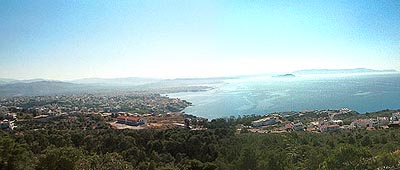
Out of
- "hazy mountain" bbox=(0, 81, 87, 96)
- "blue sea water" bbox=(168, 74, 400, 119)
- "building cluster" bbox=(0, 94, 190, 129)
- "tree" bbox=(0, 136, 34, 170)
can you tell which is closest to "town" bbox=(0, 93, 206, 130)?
"building cluster" bbox=(0, 94, 190, 129)

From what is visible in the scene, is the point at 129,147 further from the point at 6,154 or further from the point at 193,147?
the point at 6,154

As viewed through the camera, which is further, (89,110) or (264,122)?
(89,110)

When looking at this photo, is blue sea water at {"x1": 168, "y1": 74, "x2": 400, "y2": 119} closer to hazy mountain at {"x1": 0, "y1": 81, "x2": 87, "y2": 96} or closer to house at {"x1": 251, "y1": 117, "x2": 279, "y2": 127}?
house at {"x1": 251, "y1": 117, "x2": 279, "y2": 127}

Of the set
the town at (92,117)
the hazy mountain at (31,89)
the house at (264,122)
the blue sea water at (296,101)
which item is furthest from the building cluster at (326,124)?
the hazy mountain at (31,89)

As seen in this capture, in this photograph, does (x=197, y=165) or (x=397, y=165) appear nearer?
(x=397, y=165)

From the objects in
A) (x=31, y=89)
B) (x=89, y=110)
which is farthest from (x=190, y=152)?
(x=31, y=89)

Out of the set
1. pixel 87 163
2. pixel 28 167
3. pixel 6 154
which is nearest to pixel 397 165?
pixel 87 163

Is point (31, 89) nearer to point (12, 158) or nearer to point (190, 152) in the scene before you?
point (190, 152)

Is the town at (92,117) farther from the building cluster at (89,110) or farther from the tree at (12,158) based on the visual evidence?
the tree at (12,158)
